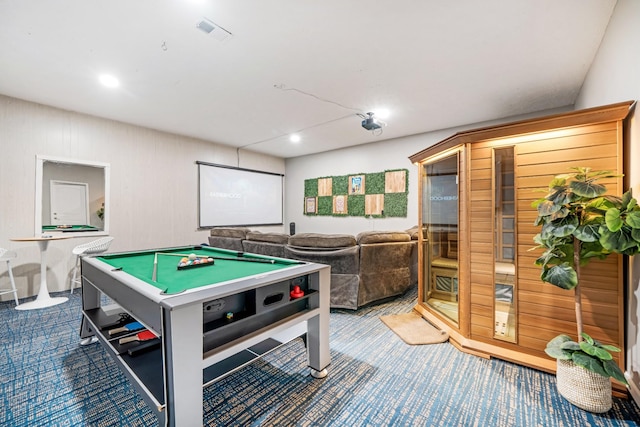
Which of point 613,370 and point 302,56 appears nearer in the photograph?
point 613,370

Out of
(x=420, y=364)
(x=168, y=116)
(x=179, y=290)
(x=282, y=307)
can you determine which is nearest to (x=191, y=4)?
(x=179, y=290)

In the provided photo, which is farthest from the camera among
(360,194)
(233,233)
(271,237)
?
(360,194)

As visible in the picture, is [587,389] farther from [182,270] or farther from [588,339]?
[182,270]

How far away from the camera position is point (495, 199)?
7.45 feet

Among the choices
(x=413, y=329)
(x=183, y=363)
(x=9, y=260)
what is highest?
(x=9, y=260)

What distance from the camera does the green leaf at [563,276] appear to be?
65.9 inches

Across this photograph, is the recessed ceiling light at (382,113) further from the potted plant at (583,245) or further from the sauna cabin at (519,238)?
the potted plant at (583,245)

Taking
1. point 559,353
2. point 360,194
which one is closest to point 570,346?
point 559,353

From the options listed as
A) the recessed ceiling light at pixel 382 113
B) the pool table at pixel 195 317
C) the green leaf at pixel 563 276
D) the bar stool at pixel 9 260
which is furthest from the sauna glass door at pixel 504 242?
the bar stool at pixel 9 260

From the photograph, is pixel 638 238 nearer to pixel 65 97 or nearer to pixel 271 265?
pixel 271 265

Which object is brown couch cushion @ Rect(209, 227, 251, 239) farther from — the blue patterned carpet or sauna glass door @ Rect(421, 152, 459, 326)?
sauna glass door @ Rect(421, 152, 459, 326)

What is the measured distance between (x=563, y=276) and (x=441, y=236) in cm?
141

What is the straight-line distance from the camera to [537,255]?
2117 mm

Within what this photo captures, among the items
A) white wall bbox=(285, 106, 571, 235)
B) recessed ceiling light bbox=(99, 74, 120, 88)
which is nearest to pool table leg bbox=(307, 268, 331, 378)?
recessed ceiling light bbox=(99, 74, 120, 88)
